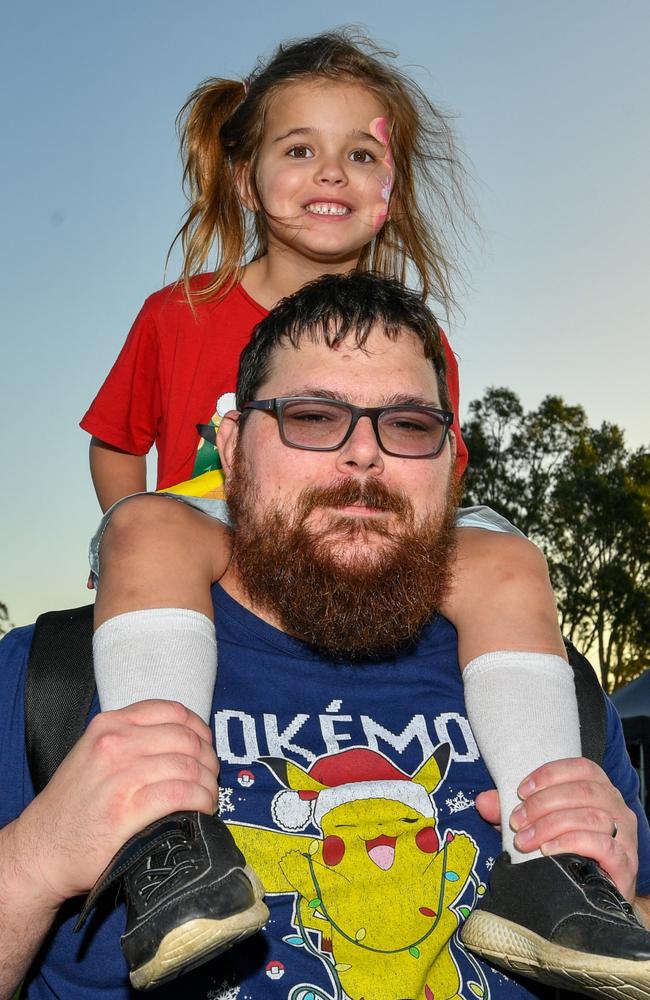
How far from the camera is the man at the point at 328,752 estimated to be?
71.3 inches

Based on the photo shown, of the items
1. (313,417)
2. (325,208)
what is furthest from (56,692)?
(325,208)

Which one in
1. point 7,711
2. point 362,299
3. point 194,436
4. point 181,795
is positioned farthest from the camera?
point 194,436

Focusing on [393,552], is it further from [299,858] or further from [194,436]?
[194,436]

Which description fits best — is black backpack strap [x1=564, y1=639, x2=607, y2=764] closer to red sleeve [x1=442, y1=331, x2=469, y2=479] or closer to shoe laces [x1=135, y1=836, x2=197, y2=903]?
red sleeve [x1=442, y1=331, x2=469, y2=479]

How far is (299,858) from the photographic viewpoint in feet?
6.79

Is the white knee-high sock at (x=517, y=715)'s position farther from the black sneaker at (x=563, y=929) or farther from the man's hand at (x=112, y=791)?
the man's hand at (x=112, y=791)

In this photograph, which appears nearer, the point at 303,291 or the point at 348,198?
the point at 303,291

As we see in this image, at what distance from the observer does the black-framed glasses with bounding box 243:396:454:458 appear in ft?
7.93

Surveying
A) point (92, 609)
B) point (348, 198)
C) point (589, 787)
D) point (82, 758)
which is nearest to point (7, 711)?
point (92, 609)

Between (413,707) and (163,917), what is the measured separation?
0.94m

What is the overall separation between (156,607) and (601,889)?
104 centimetres

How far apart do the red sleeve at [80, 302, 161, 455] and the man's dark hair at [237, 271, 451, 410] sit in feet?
3.05

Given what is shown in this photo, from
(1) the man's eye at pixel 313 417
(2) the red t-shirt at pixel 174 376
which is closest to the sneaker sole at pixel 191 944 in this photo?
(1) the man's eye at pixel 313 417

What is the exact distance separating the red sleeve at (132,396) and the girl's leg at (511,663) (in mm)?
1475
